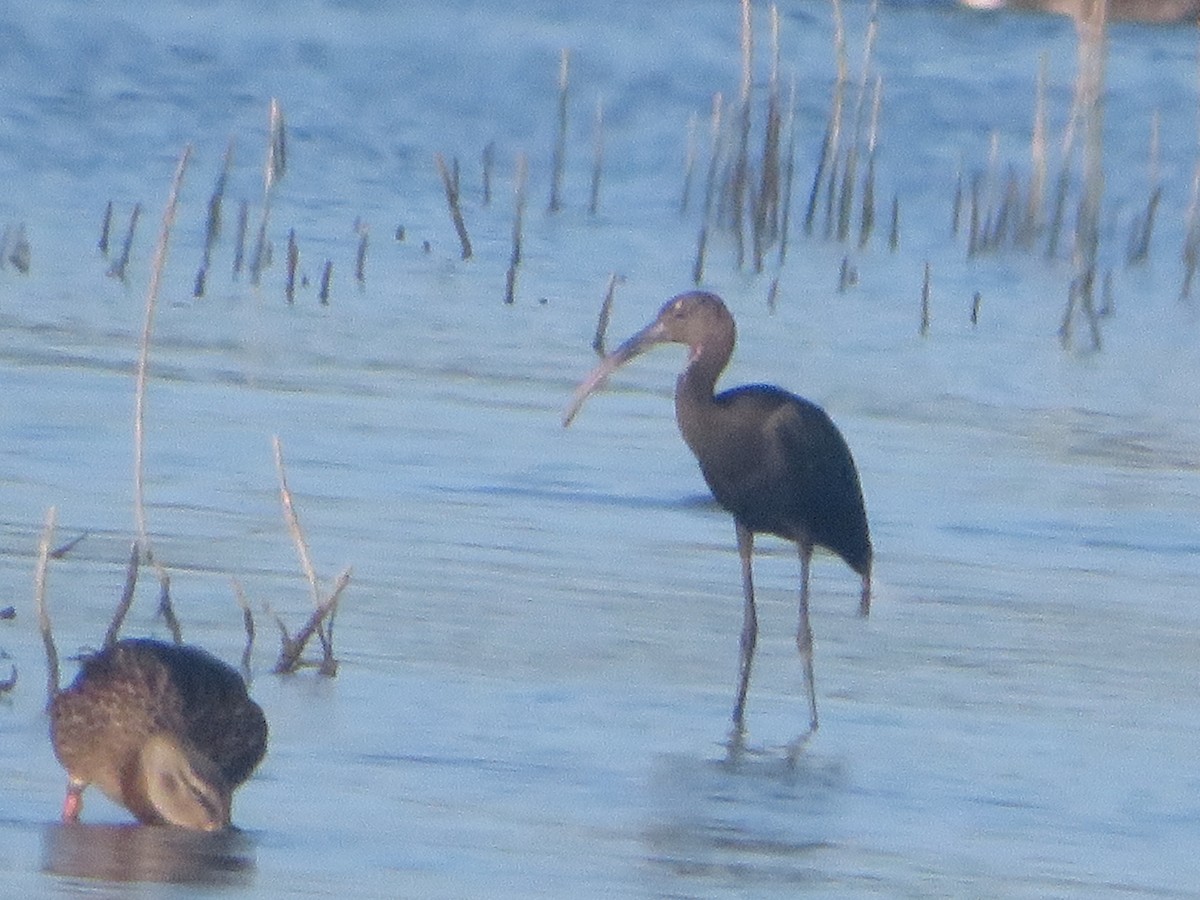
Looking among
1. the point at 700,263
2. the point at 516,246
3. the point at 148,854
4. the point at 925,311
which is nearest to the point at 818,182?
the point at 700,263

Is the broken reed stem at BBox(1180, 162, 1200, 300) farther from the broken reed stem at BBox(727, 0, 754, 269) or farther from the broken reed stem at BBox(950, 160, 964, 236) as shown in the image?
the broken reed stem at BBox(727, 0, 754, 269)

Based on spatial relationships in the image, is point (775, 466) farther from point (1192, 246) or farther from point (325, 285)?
point (1192, 246)

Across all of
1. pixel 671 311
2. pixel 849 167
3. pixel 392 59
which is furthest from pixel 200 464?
pixel 392 59

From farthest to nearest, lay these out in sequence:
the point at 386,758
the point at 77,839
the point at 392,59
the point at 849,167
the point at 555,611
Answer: the point at 392,59
the point at 849,167
the point at 555,611
the point at 386,758
the point at 77,839

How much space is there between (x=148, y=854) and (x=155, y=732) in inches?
10.2

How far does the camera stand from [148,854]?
5902mm

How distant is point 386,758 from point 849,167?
462 inches

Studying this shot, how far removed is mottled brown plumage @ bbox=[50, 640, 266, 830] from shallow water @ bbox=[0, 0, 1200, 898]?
3.5 inches

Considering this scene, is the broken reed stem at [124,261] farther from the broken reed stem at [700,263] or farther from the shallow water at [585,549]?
the broken reed stem at [700,263]

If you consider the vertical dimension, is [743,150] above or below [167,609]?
below

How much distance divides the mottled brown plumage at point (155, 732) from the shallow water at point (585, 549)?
9 cm

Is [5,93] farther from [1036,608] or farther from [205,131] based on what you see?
[1036,608]

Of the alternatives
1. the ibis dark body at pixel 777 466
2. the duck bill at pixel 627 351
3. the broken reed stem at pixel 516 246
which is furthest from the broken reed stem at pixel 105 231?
the ibis dark body at pixel 777 466

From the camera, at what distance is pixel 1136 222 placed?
18.3 metres
